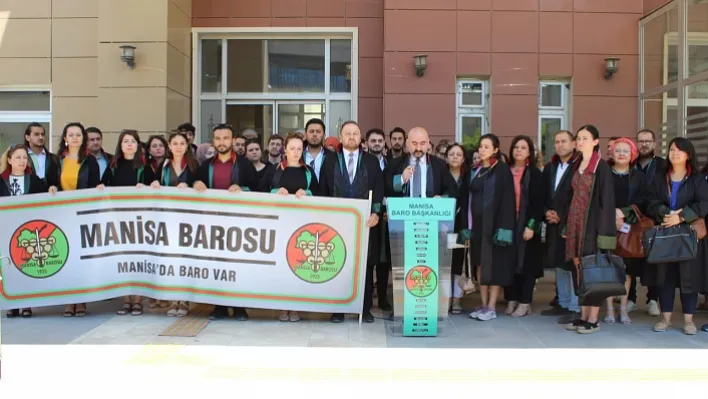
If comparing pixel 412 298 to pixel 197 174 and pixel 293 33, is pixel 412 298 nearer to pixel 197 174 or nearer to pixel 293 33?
pixel 197 174

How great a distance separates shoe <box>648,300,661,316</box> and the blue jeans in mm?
959

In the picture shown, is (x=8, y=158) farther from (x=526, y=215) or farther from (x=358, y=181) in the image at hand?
(x=526, y=215)

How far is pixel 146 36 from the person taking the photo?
10.5 metres

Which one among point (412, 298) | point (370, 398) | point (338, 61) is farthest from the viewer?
point (338, 61)

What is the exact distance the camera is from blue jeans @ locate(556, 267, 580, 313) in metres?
6.79

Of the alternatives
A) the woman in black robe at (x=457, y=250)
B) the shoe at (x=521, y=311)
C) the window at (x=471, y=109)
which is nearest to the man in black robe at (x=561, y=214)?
the shoe at (x=521, y=311)

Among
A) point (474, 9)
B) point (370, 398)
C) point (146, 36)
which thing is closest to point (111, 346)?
point (370, 398)

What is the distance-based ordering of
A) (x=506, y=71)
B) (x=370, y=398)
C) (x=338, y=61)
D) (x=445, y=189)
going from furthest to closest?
(x=338, y=61)
(x=506, y=71)
(x=445, y=189)
(x=370, y=398)

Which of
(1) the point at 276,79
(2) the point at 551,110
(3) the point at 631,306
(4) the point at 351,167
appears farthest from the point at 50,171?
(2) the point at 551,110

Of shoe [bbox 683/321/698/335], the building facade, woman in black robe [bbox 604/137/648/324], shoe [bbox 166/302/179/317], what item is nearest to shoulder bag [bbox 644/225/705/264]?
woman in black robe [bbox 604/137/648/324]

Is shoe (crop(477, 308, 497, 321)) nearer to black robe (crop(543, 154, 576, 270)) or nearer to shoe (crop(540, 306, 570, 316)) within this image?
shoe (crop(540, 306, 570, 316))

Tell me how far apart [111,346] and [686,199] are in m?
5.66

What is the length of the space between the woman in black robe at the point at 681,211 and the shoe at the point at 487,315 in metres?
1.62

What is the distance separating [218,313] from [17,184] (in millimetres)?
2622
